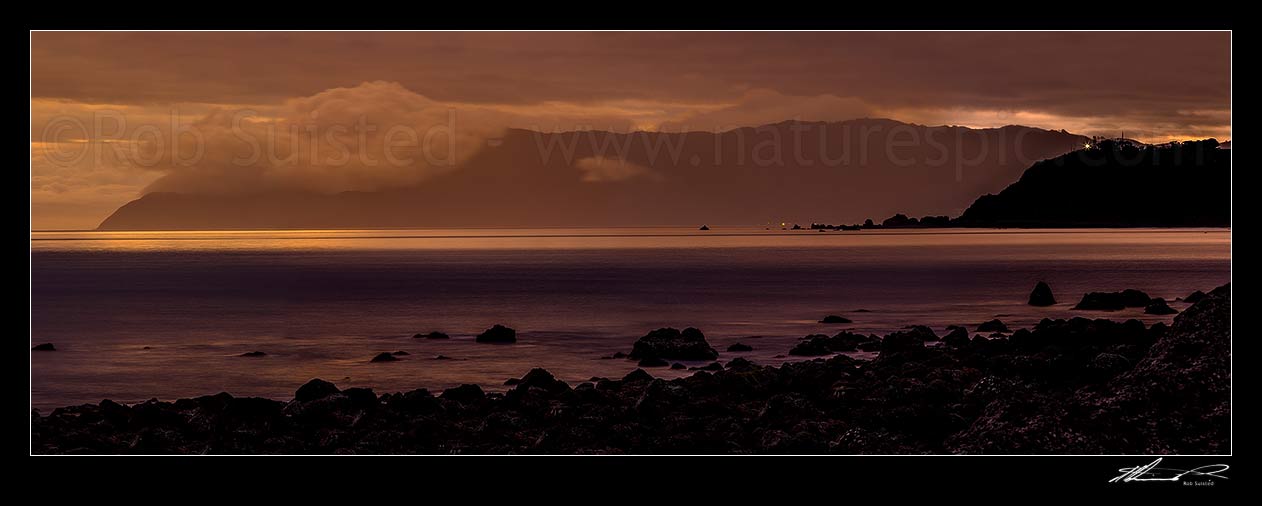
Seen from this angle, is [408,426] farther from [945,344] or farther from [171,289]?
[171,289]

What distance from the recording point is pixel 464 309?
47219 millimetres

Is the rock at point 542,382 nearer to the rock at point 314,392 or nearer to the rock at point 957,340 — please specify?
the rock at point 314,392

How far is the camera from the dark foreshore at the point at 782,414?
12.9m

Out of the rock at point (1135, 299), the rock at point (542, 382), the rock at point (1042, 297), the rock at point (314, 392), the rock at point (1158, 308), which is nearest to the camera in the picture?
the rock at point (314, 392)

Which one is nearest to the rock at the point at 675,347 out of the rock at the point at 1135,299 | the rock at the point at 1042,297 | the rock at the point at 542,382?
the rock at the point at 542,382

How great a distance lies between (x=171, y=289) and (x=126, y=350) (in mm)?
31734

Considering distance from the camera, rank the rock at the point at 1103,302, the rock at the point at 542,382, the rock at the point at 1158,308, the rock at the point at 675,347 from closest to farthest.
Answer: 1. the rock at the point at 542,382
2. the rock at the point at 675,347
3. the rock at the point at 1158,308
4. the rock at the point at 1103,302

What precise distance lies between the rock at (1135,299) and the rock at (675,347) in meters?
18.3

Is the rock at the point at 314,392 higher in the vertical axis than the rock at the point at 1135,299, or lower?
lower

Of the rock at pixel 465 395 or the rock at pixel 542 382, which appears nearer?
the rock at pixel 465 395

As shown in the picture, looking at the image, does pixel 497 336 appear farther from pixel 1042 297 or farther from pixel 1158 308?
pixel 1042 297
